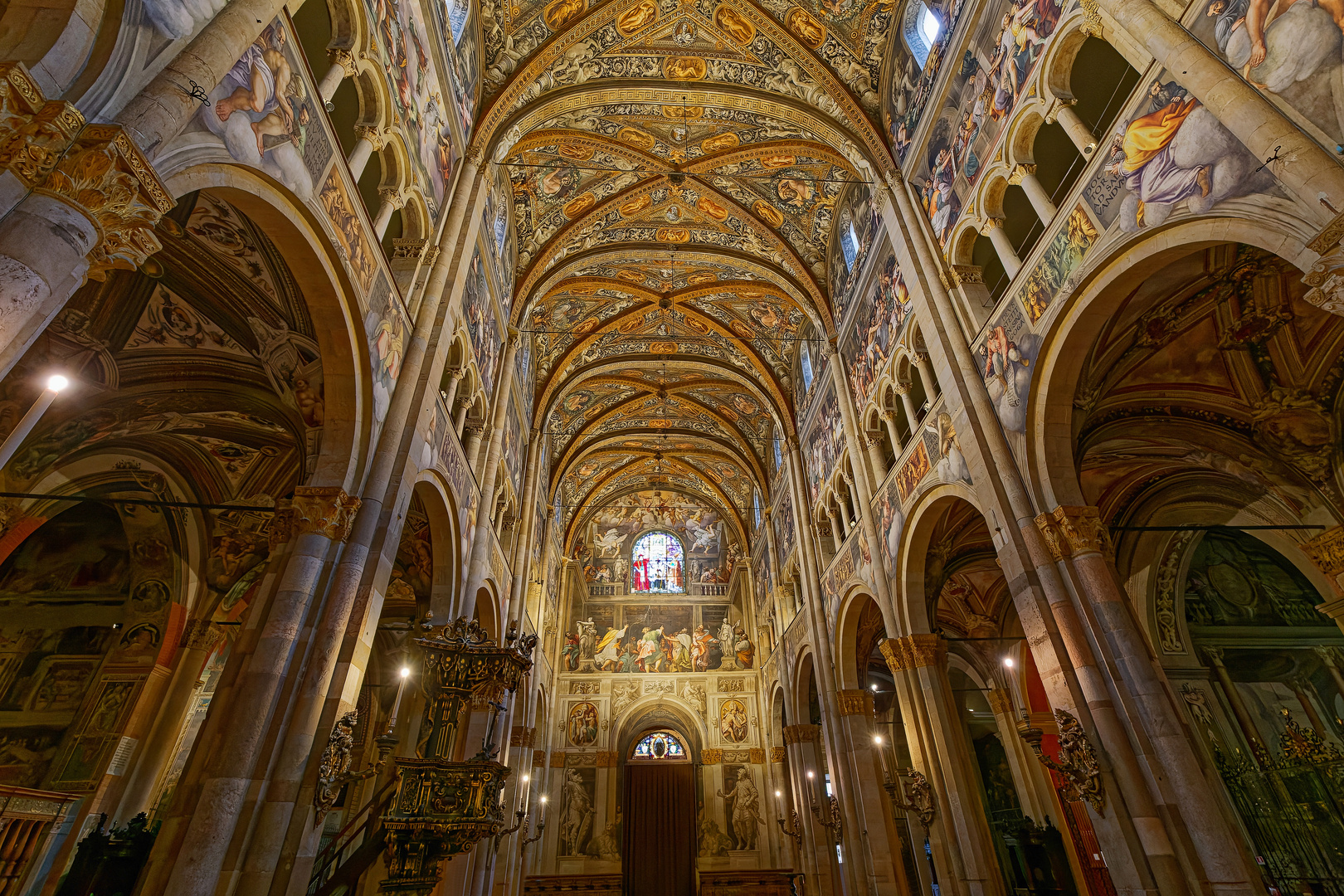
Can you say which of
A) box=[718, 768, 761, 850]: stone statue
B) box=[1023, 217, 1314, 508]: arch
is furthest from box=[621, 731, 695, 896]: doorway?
box=[1023, 217, 1314, 508]: arch

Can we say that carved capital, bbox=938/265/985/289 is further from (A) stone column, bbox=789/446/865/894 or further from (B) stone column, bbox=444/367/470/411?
(B) stone column, bbox=444/367/470/411

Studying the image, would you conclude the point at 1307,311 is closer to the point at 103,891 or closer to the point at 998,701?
the point at 998,701

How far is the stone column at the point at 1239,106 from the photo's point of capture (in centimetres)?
459

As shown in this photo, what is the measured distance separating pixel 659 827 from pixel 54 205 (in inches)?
1005

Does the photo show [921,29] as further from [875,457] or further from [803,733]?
[803,733]

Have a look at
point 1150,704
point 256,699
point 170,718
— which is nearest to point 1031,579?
point 1150,704

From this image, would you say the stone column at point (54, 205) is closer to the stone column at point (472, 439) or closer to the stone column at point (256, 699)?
the stone column at point (256, 699)

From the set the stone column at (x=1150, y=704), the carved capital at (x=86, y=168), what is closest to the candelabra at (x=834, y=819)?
the stone column at (x=1150, y=704)

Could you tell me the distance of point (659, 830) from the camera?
→ 2364 centimetres

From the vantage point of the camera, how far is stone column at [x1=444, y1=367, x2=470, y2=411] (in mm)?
10703

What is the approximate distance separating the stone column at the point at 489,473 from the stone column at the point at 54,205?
8.28m

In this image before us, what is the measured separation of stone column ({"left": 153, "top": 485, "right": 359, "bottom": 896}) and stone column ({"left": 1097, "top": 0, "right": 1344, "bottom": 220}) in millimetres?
Result: 8694

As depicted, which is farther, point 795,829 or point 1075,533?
point 795,829

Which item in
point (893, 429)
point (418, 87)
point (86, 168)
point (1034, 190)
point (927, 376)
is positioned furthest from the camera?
point (893, 429)
